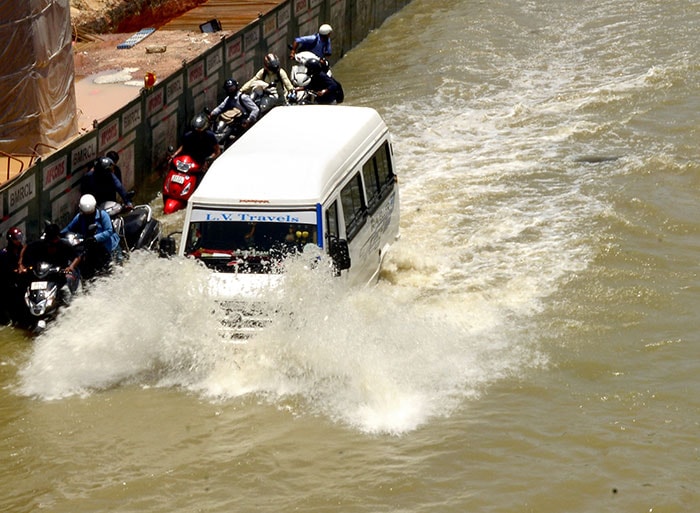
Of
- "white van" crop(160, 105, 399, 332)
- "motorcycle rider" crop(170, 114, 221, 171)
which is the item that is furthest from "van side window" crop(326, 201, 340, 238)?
"motorcycle rider" crop(170, 114, 221, 171)

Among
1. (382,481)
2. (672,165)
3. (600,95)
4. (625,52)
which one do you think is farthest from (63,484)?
(625,52)

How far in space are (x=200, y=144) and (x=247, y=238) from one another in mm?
5065

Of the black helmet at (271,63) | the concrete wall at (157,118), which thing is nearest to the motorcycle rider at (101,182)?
the concrete wall at (157,118)

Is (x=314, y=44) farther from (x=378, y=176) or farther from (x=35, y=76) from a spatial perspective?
(x=378, y=176)

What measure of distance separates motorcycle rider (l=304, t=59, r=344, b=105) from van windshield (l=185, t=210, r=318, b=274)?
7.93 m

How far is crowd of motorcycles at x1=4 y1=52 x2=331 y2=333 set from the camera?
12242 millimetres

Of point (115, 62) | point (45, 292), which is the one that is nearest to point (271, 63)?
point (115, 62)

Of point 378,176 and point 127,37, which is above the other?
point 378,176

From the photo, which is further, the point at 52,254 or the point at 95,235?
the point at 95,235

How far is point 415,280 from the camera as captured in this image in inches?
551

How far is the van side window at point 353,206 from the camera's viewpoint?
12102 millimetres

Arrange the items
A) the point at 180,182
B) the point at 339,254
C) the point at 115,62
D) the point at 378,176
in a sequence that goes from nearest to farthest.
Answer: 1. the point at 339,254
2. the point at 378,176
3. the point at 180,182
4. the point at 115,62

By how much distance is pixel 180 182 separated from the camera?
15.9 metres

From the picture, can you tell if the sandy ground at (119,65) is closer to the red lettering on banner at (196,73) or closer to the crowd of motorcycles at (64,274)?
the red lettering on banner at (196,73)
